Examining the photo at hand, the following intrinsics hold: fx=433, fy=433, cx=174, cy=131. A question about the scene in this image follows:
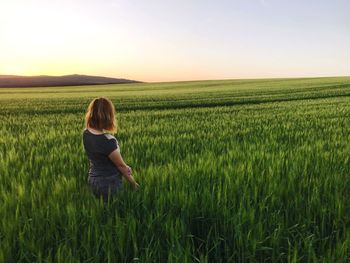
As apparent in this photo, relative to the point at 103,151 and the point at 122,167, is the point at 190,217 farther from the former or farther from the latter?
the point at 103,151

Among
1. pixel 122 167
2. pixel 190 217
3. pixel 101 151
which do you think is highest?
pixel 101 151

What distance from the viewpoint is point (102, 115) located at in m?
4.04

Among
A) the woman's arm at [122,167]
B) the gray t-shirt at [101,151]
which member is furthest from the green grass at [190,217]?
the gray t-shirt at [101,151]

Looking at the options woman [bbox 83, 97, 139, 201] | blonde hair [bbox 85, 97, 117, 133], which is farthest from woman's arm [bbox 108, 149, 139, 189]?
blonde hair [bbox 85, 97, 117, 133]

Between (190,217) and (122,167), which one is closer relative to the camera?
(190,217)

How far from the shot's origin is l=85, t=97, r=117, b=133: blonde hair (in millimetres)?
4043

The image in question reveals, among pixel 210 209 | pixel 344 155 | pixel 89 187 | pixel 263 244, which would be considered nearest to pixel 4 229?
pixel 89 187

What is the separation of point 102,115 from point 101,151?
1.12 ft

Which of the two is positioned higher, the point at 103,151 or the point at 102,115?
the point at 102,115

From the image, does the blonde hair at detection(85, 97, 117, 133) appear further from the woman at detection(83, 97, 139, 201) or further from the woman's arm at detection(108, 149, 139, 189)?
the woman's arm at detection(108, 149, 139, 189)

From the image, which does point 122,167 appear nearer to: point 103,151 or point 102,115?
point 103,151

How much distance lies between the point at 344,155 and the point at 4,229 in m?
4.49

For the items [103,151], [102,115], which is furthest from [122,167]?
[102,115]

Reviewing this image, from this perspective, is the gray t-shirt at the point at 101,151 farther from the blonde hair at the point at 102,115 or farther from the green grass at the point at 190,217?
the green grass at the point at 190,217
